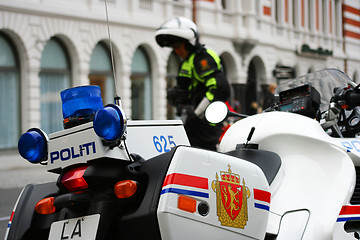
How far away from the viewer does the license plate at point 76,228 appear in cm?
220

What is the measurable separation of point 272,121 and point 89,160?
0.98m

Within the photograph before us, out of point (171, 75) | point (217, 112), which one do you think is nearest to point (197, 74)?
point (217, 112)

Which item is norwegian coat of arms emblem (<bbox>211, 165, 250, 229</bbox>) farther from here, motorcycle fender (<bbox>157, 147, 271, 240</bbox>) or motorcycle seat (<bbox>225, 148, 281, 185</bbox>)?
motorcycle seat (<bbox>225, 148, 281, 185</bbox>)

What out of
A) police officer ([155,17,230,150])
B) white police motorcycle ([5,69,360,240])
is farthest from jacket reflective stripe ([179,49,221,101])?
white police motorcycle ([5,69,360,240])

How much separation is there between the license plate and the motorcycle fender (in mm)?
292

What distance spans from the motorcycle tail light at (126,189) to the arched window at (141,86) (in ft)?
60.1

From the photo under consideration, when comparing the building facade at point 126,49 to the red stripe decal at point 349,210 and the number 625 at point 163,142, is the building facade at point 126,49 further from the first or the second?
the red stripe decal at point 349,210

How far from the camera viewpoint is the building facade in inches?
657

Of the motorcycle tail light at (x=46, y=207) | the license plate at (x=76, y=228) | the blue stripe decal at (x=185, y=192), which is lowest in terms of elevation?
the license plate at (x=76, y=228)

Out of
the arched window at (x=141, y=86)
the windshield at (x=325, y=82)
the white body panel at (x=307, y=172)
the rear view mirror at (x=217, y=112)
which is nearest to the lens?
the white body panel at (x=307, y=172)

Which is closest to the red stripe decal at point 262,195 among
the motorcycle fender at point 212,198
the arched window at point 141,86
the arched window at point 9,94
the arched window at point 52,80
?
the motorcycle fender at point 212,198

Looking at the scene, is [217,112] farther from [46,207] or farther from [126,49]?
[126,49]

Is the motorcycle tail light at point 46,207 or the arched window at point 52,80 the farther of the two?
the arched window at point 52,80

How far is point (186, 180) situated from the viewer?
7.06ft
